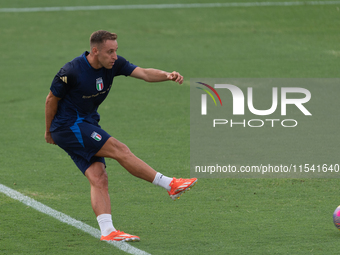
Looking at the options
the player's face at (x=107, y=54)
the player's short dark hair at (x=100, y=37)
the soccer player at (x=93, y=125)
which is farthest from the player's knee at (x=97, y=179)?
the player's short dark hair at (x=100, y=37)

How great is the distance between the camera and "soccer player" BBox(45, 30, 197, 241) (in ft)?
19.5

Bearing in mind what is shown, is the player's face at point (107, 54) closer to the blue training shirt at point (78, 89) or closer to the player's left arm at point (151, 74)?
the blue training shirt at point (78, 89)

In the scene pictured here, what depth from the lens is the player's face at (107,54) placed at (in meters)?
5.91

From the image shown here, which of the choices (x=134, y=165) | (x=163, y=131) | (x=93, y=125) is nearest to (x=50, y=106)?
(x=93, y=125)

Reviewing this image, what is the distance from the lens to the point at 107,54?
233 inches

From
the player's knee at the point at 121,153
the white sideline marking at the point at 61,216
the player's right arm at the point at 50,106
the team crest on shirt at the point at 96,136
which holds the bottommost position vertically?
the white sideline marking at the point at 61,216

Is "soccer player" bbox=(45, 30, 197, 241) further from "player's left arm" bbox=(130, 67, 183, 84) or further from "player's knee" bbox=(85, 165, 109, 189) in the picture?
"player's left arm" bbox=(130, 67, 183, 84)

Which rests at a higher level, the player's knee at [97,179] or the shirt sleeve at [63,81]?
the shirt sleeve at [63,81]

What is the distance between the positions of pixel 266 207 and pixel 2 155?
4.46 meters

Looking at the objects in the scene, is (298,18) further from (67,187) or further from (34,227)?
(34,227)

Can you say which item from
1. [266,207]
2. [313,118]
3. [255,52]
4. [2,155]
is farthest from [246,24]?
[266,207]

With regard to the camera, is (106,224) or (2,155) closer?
(106,224)

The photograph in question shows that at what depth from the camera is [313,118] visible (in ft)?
36.2

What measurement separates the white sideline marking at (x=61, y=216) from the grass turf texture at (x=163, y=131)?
88 millimetres
